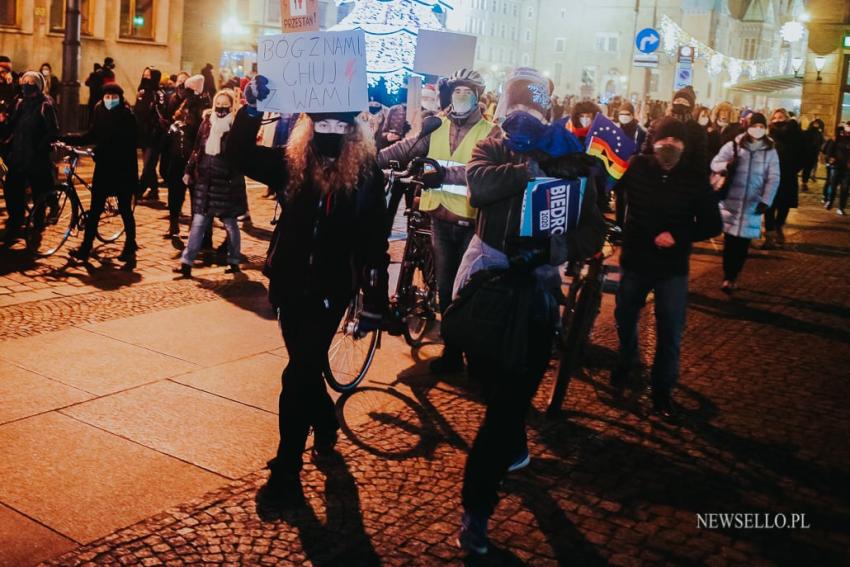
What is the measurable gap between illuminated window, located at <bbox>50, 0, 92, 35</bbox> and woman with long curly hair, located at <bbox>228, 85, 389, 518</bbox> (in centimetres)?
2423

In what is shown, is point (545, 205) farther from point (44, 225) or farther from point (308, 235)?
point (44, 225)

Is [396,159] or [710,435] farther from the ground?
[396,159]

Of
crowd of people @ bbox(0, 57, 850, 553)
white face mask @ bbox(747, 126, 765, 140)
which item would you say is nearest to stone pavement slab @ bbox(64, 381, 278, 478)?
crowd of people @ bbox(0, 57, 850, 553)

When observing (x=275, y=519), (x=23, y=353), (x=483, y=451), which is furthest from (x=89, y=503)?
(x=23, y=353)

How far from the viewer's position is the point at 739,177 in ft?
36.2

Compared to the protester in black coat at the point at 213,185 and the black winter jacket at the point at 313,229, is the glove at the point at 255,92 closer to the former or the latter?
the black winter jacket at the point at 313,229

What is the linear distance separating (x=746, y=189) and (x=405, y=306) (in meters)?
5.30

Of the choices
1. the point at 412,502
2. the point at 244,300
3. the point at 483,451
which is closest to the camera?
the point at 483,451

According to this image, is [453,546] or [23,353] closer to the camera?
[453,546]

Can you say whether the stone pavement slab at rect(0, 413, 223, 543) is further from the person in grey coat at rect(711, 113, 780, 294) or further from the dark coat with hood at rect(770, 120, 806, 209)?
the dark coat with hood at rect(770, 120, 806, 209)

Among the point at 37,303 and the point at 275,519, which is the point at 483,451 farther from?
the point at 37,303

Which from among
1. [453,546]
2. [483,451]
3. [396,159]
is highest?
[396,159]

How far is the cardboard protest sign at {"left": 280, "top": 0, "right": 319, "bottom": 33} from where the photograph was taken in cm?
658

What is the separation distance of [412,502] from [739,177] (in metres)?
7.51
